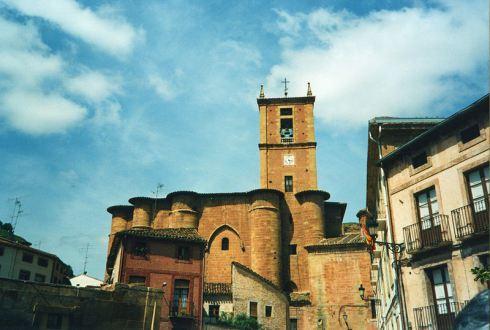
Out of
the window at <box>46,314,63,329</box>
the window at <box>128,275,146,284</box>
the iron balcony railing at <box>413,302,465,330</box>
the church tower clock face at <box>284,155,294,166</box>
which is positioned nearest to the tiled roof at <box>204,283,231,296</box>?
the window at <box>128,275,146,284</box>

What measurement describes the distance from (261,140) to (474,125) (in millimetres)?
35018

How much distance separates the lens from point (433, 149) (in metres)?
16.1

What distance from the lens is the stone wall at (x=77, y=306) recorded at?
22.0 m

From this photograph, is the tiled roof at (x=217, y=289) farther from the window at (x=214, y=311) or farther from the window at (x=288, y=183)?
the window at (x=288, y=183)

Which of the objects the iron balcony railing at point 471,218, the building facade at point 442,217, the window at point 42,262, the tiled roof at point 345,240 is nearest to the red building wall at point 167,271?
the tiled roof at point 345,240

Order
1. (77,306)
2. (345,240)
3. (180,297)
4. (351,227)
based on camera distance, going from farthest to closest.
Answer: (351,227) < (345,240) < (180,297) < (77,306)

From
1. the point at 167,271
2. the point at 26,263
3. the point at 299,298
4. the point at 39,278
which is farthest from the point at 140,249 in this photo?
the point at 39,278

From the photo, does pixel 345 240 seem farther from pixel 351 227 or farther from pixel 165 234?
pixel 165 234

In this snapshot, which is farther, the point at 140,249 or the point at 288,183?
the point at 288,183

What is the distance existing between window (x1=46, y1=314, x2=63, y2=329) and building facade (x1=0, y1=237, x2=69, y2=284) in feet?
64.0

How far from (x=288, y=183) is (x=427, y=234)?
31.5 metres

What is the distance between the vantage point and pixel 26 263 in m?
42.7

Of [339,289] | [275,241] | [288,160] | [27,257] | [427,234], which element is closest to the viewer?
[427,234]

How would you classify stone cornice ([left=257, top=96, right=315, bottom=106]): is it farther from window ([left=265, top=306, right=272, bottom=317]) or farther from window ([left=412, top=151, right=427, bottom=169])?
window ([left=412, top=151, right=427, bottom=169])
